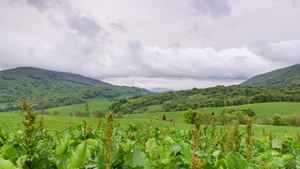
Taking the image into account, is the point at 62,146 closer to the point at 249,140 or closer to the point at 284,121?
the point at 249,140

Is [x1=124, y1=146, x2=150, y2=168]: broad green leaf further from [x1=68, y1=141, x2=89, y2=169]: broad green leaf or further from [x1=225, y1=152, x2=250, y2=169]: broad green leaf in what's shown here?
[x1=225, y1=152, x2=250, y2=169]: broad green leaf

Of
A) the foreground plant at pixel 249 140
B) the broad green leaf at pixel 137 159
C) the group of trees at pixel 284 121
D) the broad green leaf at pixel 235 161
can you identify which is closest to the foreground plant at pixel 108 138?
the broad green leaf at pixel 137 159

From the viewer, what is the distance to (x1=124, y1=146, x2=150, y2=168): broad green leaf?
1367 millimetres

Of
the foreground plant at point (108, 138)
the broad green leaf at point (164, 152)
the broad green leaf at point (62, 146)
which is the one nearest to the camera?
the foreground plant at point (108, 138)

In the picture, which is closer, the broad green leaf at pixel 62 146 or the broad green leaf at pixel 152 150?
the broad green leaf at pixel 152 150

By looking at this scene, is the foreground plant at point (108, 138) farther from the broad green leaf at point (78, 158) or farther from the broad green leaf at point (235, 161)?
the broad green leaf at point (235, 161)

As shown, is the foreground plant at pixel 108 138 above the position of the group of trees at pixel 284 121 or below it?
above

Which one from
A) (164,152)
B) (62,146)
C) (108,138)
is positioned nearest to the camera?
(108,138)

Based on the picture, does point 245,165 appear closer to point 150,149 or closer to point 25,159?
point 150,149

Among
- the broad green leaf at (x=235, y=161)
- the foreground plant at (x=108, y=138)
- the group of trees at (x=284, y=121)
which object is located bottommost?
the group of trees at (x=284, y=121)

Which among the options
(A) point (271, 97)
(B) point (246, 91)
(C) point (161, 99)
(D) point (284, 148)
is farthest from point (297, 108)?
(D) point (284, 148)

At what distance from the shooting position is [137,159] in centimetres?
140

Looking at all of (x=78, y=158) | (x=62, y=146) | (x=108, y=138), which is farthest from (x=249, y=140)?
(x=62, y=146)

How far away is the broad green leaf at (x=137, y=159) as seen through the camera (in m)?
1.37
